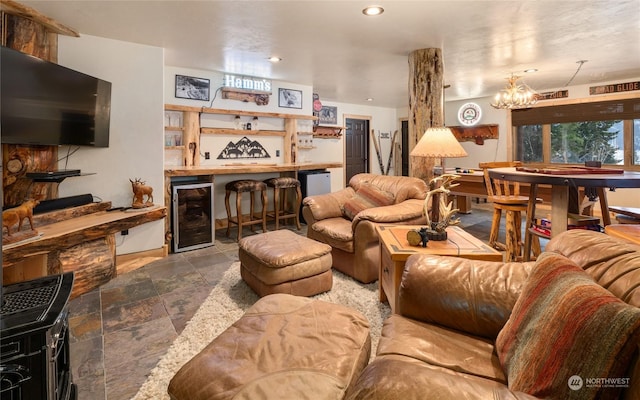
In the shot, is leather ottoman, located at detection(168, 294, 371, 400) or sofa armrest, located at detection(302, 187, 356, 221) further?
sofa armrest, located at detection(302, 187, 356, 221)

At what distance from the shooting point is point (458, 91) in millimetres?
6727

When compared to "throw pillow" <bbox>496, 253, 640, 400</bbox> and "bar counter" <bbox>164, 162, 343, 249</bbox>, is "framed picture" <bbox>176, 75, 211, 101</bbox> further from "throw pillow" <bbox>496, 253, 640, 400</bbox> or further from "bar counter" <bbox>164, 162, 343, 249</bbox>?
"throw pillow" <bbox>496, 253, 640, 400</bbox>

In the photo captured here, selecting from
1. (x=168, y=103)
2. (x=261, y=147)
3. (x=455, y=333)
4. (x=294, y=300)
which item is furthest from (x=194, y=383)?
(x=261, y=147)

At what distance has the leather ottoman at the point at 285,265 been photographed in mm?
2545

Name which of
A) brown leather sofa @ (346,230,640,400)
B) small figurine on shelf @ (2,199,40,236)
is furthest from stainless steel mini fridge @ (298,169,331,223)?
brown leather sofa @ (346,230,640,400)

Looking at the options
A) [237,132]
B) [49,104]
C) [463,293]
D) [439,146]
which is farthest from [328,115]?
[463,293]

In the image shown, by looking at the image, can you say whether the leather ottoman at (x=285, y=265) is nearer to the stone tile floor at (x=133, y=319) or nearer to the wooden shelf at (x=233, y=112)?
the stone tile floor at (x=133, y=319)

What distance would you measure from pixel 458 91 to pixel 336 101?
262 centimetres

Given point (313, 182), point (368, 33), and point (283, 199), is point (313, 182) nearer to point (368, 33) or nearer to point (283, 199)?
point (283, 199)

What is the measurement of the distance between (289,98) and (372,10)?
315 cm

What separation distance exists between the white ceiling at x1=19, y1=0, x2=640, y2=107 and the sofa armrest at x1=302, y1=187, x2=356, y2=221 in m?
1.69

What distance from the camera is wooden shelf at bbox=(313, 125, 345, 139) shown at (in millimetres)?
7309

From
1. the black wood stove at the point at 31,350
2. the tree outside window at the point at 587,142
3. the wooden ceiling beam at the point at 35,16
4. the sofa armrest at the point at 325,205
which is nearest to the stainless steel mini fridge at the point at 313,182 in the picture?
the sofa armrest at the point at 325,205

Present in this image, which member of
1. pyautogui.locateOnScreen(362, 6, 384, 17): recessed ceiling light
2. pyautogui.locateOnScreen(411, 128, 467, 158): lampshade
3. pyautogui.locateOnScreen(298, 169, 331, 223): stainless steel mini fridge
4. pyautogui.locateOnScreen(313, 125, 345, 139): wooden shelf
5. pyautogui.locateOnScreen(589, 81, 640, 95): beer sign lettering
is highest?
pyautogui.locateOnScreen(589, 81, 640, 95): beer sign lettering
